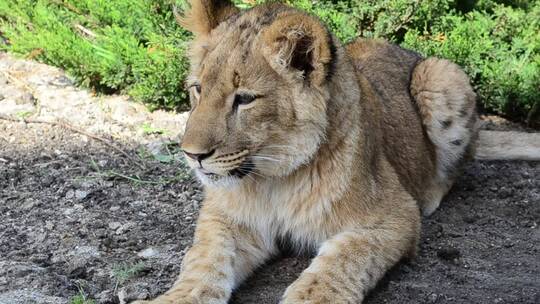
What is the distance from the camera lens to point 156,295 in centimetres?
390

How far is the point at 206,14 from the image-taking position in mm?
4051

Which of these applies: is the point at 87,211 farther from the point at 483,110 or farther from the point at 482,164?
the point at 483,110

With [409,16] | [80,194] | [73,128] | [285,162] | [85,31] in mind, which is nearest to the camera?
[285,162]

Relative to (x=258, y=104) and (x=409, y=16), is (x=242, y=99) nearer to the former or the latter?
(x=258, y=104)

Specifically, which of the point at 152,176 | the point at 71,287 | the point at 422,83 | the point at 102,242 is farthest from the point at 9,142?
the point at 422,83

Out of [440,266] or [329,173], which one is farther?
[440,266]

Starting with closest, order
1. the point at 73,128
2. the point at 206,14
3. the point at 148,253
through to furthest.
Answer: the point at 206,14 < the point at 148,253 < the point at 73,128

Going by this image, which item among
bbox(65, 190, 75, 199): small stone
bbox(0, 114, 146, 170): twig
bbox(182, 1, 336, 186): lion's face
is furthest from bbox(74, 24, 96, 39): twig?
bbox(182, 1, 336, 186): lion's face

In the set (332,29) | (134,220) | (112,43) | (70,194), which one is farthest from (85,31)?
(134,220)

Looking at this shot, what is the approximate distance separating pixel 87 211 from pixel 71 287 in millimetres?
941

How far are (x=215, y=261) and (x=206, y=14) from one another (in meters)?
1.08

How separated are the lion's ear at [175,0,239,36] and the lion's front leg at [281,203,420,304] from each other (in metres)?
1.08

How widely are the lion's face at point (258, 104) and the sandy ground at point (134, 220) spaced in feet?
1.95

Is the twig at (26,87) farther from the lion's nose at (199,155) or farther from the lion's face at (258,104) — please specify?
the lion's nose at (199,155)
